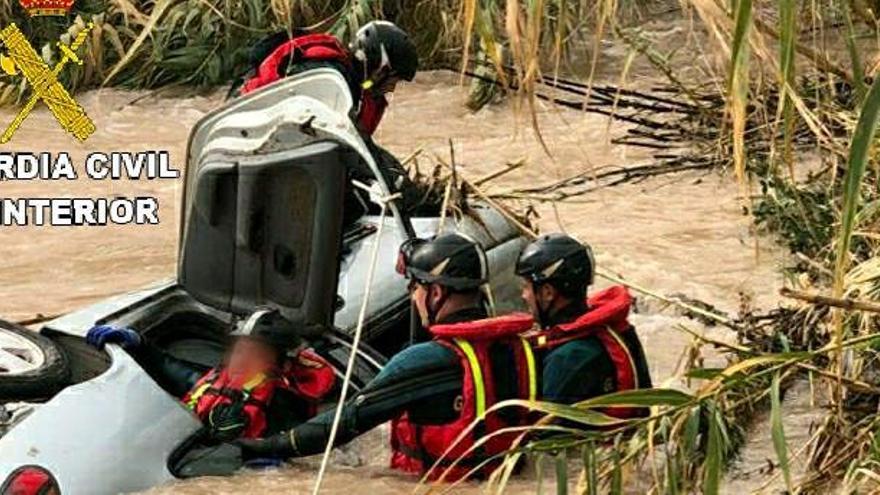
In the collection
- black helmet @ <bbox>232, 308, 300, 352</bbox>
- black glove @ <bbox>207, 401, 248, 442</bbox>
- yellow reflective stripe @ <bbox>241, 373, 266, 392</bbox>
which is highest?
black helmet @ <bbox>232, 308, 300, 352</bbox>

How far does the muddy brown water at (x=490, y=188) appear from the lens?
5.16 m

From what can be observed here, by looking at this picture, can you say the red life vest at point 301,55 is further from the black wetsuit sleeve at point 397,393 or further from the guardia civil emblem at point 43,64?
the guardia civil emblem at point 43,64

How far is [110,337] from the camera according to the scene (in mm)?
4867

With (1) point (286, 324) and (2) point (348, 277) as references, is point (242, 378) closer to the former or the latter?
(1) point (286, 324)

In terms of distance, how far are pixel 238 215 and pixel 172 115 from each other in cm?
751

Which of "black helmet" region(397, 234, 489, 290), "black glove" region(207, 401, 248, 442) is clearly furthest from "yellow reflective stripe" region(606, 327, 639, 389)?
"black glove" region(207, 401, 248, 442)

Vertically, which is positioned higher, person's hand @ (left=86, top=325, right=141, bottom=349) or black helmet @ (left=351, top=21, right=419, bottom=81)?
black helmet @ (left=351, top=21, right=419, bottom=81)

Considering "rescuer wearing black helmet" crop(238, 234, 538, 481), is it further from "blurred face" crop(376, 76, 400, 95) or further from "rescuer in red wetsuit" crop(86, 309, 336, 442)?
"blurred face" crop(376, 76, 400, 95)

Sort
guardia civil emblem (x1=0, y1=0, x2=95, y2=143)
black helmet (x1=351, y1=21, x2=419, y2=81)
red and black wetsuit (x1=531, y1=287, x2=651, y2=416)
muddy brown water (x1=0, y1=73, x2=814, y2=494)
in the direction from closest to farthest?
1. red and black wetsuit (x1=531, y1=287, x2=651, y2=416)
2. muddy brown water (x1=0, y1=73, x2=814, y2=494)
3. black helmet (x1=351, y1=21, x2=419, y2=81)
4. guardia civil emblem (x1=0, y1=0, x2=95, y2=143)

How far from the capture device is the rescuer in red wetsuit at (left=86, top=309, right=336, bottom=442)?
481cm

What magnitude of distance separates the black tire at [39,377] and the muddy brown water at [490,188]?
37 cm

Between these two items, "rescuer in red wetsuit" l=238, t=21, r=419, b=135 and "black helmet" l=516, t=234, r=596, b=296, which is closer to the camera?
"black helmet" l=516, t=234, r=596, b=296

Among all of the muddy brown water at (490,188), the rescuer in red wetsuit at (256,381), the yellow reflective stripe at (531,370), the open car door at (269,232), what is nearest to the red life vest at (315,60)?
the muddy brown water at (490,188)

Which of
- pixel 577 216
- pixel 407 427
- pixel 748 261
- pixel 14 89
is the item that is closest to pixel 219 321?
pixel 407 427
